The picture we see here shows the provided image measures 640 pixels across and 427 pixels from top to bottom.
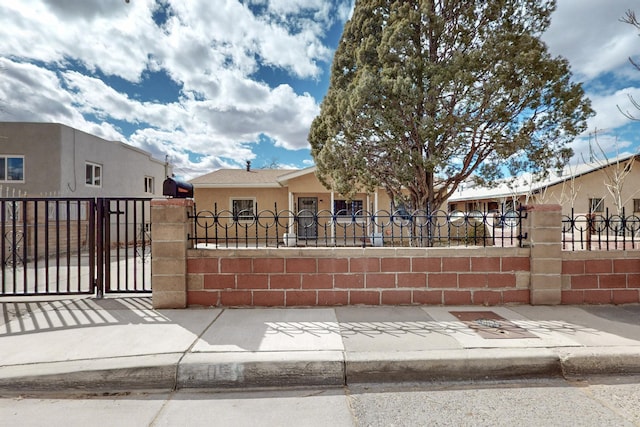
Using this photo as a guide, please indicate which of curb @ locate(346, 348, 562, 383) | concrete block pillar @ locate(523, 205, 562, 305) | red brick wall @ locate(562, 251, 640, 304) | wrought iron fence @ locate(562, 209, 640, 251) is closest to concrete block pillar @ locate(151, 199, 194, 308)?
curb @ locate(346, 348, 562, 383)

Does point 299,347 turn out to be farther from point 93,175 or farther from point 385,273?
point 93,175

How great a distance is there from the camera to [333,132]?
8.91 meters

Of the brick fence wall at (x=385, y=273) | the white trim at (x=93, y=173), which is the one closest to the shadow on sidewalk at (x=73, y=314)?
the brick fence wall at (x=385, y=273)

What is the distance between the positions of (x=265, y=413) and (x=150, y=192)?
18.8m

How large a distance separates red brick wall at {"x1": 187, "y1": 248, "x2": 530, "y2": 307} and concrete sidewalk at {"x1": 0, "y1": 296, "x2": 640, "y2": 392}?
25cm

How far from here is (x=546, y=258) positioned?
4281mm

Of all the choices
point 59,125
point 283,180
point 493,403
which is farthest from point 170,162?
point 493,403

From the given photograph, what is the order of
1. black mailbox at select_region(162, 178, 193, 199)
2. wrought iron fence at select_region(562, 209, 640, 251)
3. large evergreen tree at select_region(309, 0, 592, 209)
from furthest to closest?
large evergreen tree at select_region(309, 0, 592, 209) → black mailbox at select_region(162, 178, 193, 199) → wrought iron fence at select_region(562, 209, 640, 251)

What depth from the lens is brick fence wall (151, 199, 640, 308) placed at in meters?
4.21

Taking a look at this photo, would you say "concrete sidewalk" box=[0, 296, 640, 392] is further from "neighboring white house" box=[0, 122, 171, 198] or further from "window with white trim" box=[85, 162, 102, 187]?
"window with white trim" box=[85, 162, 102, 187]

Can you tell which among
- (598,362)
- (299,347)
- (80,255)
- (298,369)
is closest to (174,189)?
(299,347)

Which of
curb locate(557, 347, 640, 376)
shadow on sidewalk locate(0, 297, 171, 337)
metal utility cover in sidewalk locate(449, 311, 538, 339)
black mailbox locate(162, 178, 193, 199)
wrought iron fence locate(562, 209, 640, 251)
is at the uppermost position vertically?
black mailbox locate(162, 178, 193, 199)

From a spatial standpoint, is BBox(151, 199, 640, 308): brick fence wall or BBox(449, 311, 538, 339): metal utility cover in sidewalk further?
BBox(151, 199, 640, 308): brick fence wall

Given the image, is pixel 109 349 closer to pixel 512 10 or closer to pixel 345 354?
pixel 345 354
